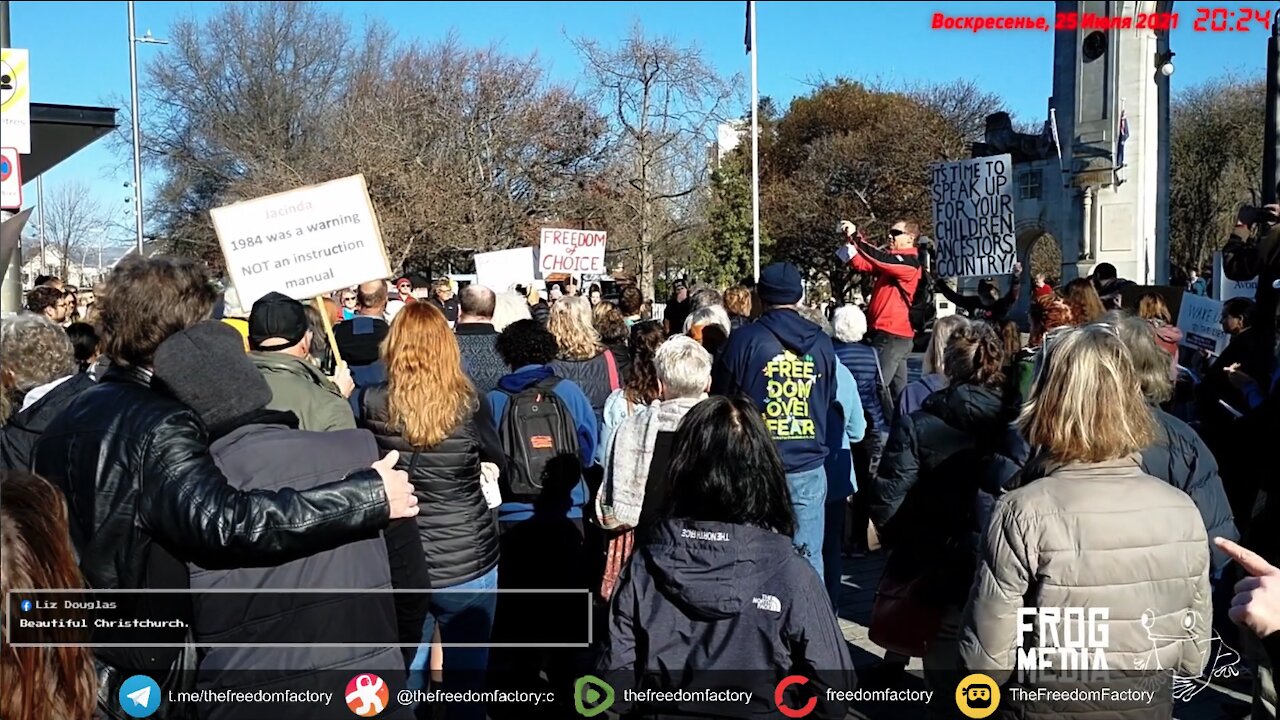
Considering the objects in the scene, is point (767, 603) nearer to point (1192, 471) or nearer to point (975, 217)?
point (1192, 471)

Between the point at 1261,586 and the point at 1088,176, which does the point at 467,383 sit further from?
the point at 1088,176

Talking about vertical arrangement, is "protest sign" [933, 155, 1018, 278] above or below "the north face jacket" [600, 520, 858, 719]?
above

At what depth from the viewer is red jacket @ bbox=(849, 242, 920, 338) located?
28.6 ft

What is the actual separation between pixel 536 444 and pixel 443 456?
3.80 ft

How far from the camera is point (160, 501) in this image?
292cm

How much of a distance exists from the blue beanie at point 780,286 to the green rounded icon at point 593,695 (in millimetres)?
3030

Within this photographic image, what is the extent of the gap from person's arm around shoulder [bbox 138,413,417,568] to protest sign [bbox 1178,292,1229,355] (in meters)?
7.47

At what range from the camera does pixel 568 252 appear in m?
16.7

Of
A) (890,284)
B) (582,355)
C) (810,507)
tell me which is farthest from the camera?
(890,284)

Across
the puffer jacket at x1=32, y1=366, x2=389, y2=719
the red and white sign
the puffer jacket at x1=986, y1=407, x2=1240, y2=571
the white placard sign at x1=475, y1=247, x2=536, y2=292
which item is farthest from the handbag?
the white placard sign at x1=475, y1=247, x2=536, y2=292

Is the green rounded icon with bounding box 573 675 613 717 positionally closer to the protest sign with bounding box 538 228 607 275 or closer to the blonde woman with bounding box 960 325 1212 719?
the blonde woman with bounding box 960 325 1212 719

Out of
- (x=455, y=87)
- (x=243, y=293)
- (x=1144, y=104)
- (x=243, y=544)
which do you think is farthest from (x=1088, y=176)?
(x=243, y=544)

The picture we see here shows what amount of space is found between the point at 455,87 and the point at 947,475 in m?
36.9

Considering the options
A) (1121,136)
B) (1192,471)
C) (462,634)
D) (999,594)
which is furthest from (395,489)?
(1121,136)
